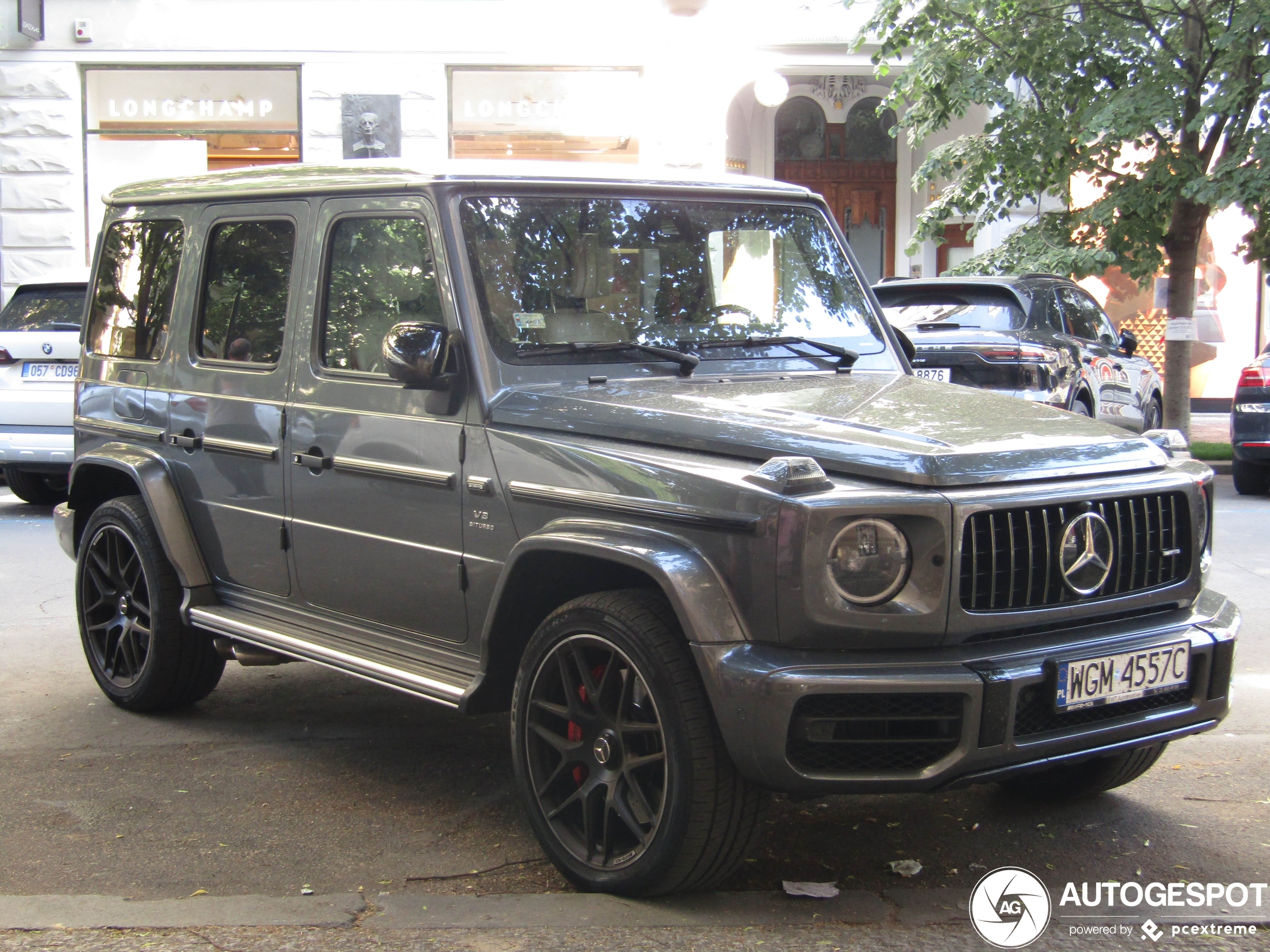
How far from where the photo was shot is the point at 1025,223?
14164 mm

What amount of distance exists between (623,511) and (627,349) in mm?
848

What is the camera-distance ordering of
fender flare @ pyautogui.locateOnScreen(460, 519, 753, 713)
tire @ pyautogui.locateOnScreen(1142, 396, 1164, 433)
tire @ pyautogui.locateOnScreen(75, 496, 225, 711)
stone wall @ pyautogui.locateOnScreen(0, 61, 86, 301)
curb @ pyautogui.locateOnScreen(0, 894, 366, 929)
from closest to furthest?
1. fender flare @ pyautogui.locateOnScreen(460, 519, 753, 713)
2. curb @ pyautogui.locateOnScreen(0, 894, 366, 929)
3. tire @ pyautogui.locateOnScreen(75, 496, 225, 711)
4. tire @ pyautogui.locateOnScreen(1142, 396, 1164, 433)
5. stone wall @ pyautogui.locateOnScreen(0, 61, 86, 301)

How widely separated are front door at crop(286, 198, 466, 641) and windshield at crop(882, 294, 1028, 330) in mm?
6521

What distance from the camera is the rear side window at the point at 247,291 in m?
4.82

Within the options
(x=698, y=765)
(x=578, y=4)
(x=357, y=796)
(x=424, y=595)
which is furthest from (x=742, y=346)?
(x=578, y=4)

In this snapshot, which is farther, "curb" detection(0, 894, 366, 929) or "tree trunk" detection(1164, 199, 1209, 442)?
"tree trunk" detection(1164, 199, 1209, 442)

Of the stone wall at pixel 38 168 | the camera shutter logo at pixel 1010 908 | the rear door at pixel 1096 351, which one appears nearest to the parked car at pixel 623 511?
the camera shutter logo at pixel 1010 908

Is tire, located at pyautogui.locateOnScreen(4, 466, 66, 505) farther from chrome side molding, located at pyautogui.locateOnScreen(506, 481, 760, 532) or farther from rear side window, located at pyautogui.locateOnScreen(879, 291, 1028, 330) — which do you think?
chrome side molding, located at pyautogui.locateOnScreen(506, 481, 760, 532)

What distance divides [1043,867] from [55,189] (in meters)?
15.5

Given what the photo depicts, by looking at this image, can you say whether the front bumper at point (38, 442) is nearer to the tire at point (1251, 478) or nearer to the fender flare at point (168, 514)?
the fender flare at point (168, 514)

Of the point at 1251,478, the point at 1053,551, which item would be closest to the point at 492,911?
the point at 1053,551

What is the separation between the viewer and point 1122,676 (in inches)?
136

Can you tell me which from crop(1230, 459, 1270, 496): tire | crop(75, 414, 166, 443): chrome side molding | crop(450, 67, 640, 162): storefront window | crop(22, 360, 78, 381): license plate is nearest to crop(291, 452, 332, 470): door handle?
crop(75, 414, 166, 443): chrome side molding

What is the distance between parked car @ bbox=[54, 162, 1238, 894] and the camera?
324cm
